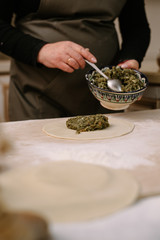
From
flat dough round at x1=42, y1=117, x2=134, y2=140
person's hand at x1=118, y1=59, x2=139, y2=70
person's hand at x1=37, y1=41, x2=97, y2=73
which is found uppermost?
person's hand at x1=37, y1=41, x2=97, y2=73

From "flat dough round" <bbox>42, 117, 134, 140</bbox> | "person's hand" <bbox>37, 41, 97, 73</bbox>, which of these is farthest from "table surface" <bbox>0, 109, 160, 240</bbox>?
"person's hand" <bbox>37, 41, 97, 73</bbox>

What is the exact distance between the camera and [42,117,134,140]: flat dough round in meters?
0.98

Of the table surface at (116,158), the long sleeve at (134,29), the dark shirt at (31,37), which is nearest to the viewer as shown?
the table surface at (116,158)

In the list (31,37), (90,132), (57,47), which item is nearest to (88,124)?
(90,132)

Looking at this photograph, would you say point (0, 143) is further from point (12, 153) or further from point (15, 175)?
point (12, 153)

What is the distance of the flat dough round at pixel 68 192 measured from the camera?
19.5 inches

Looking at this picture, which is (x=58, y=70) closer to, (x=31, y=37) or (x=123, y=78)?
(x=31, y=37)

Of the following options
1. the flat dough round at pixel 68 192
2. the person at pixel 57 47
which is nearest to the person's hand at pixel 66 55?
the person at pixel 57 47

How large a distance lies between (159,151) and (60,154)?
0.29m

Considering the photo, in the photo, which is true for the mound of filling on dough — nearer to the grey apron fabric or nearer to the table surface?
the table surface

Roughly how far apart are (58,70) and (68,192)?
0.94 meters

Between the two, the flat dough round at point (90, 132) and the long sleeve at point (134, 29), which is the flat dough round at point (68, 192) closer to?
the flat dough round at point (90, 132)

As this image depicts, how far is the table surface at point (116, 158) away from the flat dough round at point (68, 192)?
0.07ft

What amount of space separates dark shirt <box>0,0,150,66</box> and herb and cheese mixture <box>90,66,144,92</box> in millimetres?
228
